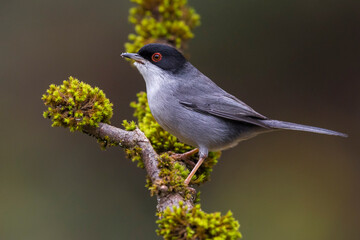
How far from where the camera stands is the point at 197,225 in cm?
270

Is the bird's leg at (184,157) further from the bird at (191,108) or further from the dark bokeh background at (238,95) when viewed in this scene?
the dark bokeh background at (238,95)

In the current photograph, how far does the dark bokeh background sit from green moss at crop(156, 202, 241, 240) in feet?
12.5

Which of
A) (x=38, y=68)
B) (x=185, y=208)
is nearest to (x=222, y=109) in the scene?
(x=185, y=208)

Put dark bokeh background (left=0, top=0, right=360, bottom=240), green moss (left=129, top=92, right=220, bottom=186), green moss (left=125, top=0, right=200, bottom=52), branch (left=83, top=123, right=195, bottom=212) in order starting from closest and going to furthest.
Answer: branch (left=83, top=123, right=195, bottom=212)
green moss (left=129, top=92, right=220, bottom=186)
green moss (left=125, top=0, right=200, bottom=52)
dark bokeh background (left=0, top=0, right=360, bottom=240)

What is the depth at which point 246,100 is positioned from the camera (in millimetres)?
7801

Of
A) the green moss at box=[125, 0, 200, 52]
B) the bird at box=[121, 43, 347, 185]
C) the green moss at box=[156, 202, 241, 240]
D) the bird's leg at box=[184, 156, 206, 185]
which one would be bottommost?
the green moss at box=[156, 202, 241, 240]

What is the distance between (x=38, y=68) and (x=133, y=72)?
177 cm

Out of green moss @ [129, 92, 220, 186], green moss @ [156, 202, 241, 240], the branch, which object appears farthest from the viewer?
green moss @ [129, 92, 220, 186]

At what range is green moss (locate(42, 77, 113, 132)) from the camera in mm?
3705

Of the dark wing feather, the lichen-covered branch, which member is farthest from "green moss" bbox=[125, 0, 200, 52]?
the dark wing feather

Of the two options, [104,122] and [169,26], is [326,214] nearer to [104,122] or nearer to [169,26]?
[169,26]

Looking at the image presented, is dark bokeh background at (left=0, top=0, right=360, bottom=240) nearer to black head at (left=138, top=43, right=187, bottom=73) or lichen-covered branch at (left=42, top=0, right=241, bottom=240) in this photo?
lichen-covered branch at (left=42, top=0, right=241, bottom=240)

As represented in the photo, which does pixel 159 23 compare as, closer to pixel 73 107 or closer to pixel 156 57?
pixel 156 57

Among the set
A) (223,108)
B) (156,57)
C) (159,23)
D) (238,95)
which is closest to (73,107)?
(156,57)
